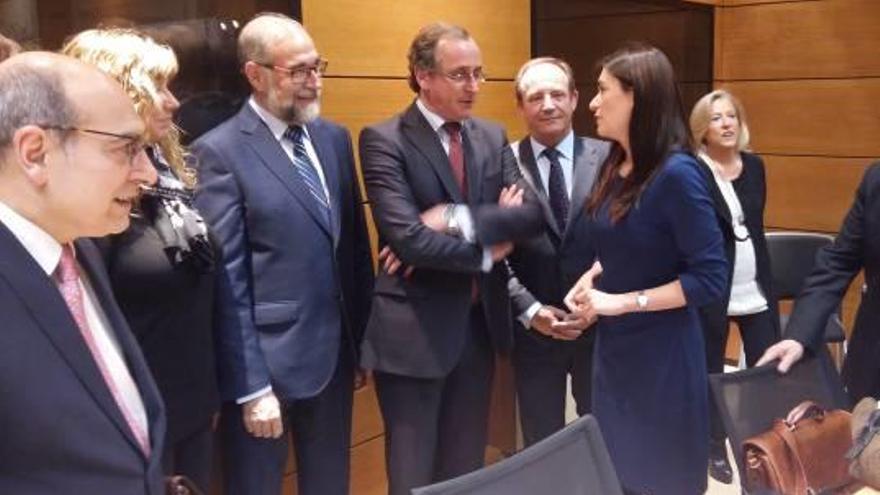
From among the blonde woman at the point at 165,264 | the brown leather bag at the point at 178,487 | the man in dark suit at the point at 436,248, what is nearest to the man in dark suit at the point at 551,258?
the man in dark suit at the point at 436,248

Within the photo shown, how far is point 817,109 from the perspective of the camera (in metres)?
5.81

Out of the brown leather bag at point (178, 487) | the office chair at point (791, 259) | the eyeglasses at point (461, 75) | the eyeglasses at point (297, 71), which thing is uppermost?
the eyeglasses at point (297, 71)

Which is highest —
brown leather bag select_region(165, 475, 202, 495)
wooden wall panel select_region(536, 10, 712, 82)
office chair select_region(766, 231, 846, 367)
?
wooden wall panel select_region(536, 10, 712, 82)

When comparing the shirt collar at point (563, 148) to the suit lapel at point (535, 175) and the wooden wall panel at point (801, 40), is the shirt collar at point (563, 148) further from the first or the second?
the wooden wall panel at point (801, 40)

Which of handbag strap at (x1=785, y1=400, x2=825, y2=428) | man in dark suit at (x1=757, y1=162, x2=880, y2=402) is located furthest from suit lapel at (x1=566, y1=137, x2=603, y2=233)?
handbag strap at (x1=785, y1=400, x2=825, y2=428)

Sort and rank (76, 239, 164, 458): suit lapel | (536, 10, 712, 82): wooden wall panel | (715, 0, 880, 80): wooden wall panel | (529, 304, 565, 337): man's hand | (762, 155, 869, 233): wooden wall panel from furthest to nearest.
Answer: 1. (762, 155, 869, 233): wooden wall panel
2. (715, 0, 880, 80): wooden wall panel
3. (536, 10, 712, 82): wooden wall panel
4. (529, 304, 565, 337): man's hand
5. (76, 239, 164, 458): suit lapel

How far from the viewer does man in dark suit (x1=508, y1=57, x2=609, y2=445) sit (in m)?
3.08

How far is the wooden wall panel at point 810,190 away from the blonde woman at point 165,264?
484 cm

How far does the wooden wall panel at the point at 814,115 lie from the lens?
559cm

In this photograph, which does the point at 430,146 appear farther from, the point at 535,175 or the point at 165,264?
the point at 165,264

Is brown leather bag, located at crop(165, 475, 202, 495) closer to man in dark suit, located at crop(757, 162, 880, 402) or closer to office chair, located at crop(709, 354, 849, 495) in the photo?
office chair, located at crop(709, 354, 849, 495)

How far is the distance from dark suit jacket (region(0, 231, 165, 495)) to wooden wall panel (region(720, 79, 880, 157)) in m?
5.47

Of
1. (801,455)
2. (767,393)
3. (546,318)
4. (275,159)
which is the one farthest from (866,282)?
(275,159)

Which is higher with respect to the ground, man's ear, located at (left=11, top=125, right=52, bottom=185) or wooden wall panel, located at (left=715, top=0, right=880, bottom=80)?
wooden wall panel, located at (left=715, top=0, right=880, bottom=80)
